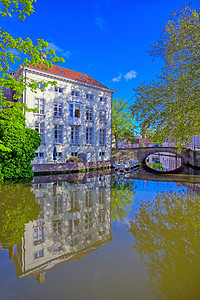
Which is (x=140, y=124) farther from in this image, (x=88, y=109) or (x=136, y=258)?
(x=88, y=109)

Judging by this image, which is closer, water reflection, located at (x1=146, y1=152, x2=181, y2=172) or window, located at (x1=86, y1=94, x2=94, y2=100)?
window, located at (x1=86, y1=94, x2=94, y2=100)

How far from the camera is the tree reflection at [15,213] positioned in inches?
211

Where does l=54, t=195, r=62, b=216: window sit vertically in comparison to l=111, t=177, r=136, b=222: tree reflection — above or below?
above

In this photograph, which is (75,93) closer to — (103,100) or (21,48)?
(103,100)

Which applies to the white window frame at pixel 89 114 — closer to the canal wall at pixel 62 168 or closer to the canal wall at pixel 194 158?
the canal wall at pixel 62 168

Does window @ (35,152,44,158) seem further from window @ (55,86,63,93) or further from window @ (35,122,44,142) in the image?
window @ (55,86,63,93)

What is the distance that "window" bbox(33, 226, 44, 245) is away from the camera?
16.9 feet

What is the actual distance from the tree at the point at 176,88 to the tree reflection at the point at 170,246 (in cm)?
410

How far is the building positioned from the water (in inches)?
647

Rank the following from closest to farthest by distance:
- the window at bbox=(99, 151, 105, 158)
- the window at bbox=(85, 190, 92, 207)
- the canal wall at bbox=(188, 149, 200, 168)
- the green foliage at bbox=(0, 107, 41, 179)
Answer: the window at bbox=(85, 190, 92, 207), the green foliage at bbox=(0, 107, 41, 179), the window at bbox=(99, 151, 105, 158), the canal wall at bbox=(188, 149, 200, 168)

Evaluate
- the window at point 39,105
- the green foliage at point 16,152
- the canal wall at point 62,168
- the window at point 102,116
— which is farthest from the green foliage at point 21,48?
the window at point 102,116

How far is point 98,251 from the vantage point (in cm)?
461

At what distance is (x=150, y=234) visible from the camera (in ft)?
17.6

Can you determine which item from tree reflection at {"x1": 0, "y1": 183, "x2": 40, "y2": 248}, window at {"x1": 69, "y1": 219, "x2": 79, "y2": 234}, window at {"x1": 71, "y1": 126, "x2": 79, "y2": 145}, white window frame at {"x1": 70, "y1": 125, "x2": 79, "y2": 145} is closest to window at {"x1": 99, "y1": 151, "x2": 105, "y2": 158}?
white window frame at {"x1": 70, "y1": 125, "x2": 79, "y2": 145}
